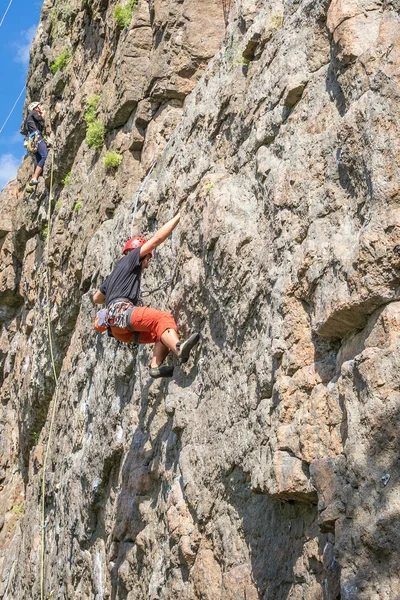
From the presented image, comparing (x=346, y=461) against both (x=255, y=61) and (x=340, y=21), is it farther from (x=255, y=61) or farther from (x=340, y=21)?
(x=255, y=61)

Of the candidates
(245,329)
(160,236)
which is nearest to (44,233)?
(160,236)

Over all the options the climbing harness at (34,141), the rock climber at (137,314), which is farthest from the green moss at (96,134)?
the rock climber at (137,314)

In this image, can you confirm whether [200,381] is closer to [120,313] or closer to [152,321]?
[152,321]

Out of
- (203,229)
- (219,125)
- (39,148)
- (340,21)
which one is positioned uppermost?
(39,148)

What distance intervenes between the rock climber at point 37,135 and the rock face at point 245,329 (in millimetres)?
3269

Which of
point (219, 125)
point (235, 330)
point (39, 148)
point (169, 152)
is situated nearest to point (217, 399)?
point (235, 330)

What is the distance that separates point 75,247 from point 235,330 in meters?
6.92

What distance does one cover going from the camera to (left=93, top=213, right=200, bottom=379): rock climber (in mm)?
8125

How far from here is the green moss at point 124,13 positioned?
12.4m

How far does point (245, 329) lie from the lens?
6.84 meters

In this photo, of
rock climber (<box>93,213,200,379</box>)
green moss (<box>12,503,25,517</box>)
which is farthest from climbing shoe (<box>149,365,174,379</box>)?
green moss (<box>12,503,25,517</box>)

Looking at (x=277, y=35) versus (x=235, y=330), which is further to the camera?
(x=277, y=35)

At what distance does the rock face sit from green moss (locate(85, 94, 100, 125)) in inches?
24.6

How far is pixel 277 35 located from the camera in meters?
7.50
